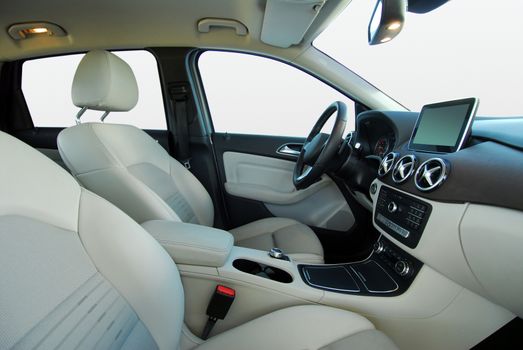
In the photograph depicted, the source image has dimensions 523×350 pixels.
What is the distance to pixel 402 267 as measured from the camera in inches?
36.2

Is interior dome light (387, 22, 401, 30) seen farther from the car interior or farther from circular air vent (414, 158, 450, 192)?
circular air vent (414, 158, 450, 192)

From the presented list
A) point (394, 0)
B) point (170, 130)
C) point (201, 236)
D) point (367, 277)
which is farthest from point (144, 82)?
point (367, 277)

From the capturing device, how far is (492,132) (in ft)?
2.60

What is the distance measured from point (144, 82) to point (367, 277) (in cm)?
174

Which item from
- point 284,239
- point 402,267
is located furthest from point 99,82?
point 402,267

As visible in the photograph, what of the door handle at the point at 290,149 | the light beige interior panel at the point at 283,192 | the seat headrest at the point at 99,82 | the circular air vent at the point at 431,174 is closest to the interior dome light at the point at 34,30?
the seat headrest at the point at 99,82

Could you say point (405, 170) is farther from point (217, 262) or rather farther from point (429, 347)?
point (217, 262)

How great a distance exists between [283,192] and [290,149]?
272 millimetres

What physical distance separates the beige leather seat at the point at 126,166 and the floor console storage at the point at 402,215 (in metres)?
0.37

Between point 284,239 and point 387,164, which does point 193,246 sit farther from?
point 387,164

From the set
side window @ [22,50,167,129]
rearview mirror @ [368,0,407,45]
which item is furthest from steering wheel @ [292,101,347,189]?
side window @ [22,50,167,129]

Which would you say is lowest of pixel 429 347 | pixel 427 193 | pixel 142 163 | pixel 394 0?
pixel 429 347

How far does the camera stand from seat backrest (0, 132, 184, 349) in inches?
16.4

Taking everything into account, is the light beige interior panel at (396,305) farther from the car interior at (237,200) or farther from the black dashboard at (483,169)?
the black dashboard at (483,169)
